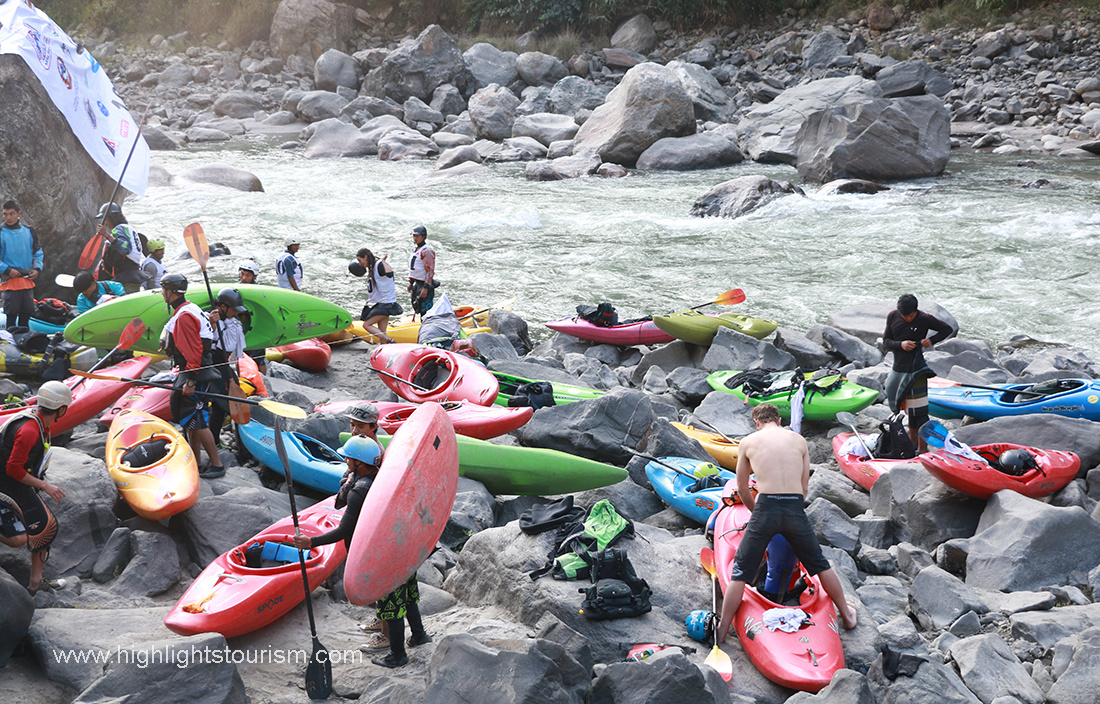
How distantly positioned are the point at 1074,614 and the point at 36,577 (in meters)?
5.40

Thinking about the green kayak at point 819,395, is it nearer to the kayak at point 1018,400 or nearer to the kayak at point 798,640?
the kayak at point 1018,400

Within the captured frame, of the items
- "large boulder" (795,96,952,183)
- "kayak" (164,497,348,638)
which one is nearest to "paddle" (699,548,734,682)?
"kayak" (164,497,348,638)

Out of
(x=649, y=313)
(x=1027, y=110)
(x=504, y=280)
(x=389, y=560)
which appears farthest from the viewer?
(x=1027, y=110)

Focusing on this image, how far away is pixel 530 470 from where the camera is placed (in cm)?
582

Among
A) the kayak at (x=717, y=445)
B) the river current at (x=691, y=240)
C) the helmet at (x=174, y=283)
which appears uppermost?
the helmet at (x=174, y=283)

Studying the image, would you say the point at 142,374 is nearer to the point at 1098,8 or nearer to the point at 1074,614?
the point at 1074,614

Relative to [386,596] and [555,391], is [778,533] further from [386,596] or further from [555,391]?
[555,391]

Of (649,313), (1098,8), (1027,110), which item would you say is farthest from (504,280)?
(1098,8)

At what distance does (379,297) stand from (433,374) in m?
1.64

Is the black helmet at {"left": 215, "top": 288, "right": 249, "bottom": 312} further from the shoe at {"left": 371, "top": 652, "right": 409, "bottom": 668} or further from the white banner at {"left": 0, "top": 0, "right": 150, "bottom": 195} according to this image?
the white banner at {"left": 0, "top": 0, "right": 150, "bottom": 195}

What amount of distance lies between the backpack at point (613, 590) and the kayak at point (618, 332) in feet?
18.3

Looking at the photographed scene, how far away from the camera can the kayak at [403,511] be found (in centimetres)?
355

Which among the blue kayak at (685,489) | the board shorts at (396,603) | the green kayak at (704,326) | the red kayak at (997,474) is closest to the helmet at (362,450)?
the board shorts at (396,603)

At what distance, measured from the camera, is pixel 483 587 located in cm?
442
